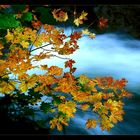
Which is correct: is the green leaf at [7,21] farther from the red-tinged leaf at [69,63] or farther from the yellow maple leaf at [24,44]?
the red-tinged leaf at [69,63]

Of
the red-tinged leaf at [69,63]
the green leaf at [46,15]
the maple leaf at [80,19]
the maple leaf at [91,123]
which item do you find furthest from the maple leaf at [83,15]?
the maple leaf at [91,123]

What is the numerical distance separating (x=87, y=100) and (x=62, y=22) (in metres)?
0.97

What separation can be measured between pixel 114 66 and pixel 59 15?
0.93 m

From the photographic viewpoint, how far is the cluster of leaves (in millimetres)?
3045

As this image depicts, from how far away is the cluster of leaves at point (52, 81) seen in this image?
3045mm

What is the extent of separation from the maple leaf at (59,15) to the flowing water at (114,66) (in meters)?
0.17

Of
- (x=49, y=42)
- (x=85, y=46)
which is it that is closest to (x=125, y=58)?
(x=85, y=46)

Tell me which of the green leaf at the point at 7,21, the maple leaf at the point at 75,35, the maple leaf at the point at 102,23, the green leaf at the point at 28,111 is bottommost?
the green leaf at the point at 28,111

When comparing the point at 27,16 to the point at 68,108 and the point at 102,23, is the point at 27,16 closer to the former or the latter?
the point at 68,108

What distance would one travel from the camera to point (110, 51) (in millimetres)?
3871

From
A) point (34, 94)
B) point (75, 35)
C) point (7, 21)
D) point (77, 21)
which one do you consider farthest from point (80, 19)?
point (7, 21)

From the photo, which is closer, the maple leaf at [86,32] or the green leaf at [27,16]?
the green leaf at [27,16]

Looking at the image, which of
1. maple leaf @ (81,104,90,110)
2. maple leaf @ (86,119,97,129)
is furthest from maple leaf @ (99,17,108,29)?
maple leaf @ (86,119,97,129)

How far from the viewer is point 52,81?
10.3ft
